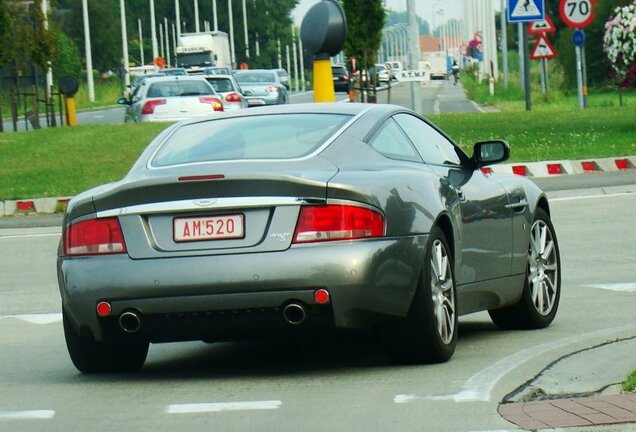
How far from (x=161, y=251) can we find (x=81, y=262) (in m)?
0.44

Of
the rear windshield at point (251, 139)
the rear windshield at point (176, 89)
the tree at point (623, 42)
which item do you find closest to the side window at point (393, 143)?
the rear windshield at point (251, 139)

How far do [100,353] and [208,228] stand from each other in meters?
1.08

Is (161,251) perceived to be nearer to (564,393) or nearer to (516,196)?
A: (564,393)

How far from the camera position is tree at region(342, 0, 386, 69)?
48.5 metres

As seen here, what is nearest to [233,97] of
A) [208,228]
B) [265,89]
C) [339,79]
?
[265,89]

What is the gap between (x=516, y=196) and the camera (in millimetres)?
10039

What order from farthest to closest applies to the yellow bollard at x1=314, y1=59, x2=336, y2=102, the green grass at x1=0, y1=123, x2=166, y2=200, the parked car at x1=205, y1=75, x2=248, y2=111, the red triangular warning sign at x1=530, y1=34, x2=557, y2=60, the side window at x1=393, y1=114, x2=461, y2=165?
the red triangular warning sign at x1=530, y1=34, x2=557, y2=60 → the parked car at x1=205, y1=75, x2=248, y2=111 → the green grass at x1=0, y1=123, x2=166, y2=200 → the yellow bollard at x1=314, y1=59, x2=336, y2=102 → the side window at x1=393, y1=114, x2=461, y2=165

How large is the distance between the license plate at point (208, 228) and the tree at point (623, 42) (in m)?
26.1

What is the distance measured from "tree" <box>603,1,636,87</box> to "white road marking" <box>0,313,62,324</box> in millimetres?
22838

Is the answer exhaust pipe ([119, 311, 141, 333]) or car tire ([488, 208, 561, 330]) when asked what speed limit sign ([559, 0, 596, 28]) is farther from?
exhaust pipe ([119, 311, 141, 333])

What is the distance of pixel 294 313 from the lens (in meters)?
8.05

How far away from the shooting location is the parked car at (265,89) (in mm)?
55219

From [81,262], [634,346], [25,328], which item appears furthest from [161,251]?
[25,328]

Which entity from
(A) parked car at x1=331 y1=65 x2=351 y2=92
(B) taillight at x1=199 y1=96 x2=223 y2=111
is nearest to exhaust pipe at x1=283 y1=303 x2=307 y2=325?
(B) taillight at x1=199 y1=96 x2=223 y2=111
